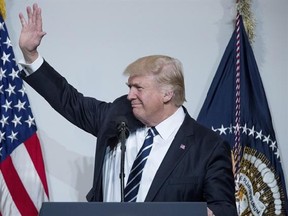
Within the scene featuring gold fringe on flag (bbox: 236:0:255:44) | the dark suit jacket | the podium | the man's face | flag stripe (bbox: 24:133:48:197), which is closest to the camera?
A: the podium

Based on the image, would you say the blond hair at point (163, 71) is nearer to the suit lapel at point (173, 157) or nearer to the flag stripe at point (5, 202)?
the suit lapel at point (173, 157)

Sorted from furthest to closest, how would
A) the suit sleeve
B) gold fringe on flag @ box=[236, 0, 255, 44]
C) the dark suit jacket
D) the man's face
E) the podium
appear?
gold fringe on flag @ box=[236, 0, 255, 44], the suit sleeve, the man's face, the dark suit jacket, the podium

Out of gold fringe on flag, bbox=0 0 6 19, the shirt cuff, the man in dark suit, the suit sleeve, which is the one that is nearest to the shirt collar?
the man in dark suit

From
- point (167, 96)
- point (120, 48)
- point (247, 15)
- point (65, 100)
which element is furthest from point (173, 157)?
point (247, 15)

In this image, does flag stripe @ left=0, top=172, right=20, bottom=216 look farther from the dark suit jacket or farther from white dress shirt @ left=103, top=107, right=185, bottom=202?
white dress shirt @ left=103, top=107, right=185, bottom=202

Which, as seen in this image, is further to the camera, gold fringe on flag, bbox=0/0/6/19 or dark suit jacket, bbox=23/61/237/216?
gold fringe on flag, bbox=0/0/6/19

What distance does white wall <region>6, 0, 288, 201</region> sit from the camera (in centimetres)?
315

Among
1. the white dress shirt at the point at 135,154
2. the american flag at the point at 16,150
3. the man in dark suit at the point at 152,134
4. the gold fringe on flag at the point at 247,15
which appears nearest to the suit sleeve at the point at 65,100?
the man in dark suit at the point at 152,134

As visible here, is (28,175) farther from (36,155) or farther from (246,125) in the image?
(246,125)

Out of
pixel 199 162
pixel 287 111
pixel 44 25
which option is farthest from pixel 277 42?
pixel 199 162

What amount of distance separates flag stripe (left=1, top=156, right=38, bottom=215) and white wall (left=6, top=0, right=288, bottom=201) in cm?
26

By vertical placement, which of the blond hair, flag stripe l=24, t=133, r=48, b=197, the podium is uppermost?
the blond hair

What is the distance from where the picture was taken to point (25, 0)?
125 inches

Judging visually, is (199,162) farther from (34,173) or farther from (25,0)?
(25,0)
